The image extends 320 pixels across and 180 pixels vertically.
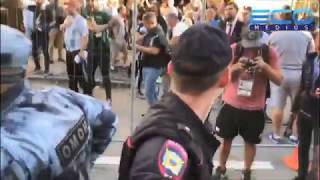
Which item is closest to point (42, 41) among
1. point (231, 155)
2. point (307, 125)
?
point (231, 155)

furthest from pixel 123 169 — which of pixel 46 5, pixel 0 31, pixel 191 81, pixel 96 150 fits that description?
pixel 46 5

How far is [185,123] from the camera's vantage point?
181 centimetres

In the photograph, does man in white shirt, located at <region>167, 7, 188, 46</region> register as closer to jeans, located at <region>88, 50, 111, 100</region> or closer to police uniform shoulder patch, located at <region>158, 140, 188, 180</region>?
jeans, located at <region>88, 50, 111, 100</region>

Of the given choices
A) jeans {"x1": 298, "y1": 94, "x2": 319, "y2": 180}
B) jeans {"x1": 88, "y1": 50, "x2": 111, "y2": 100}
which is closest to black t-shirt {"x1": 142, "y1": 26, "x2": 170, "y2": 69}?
jeans {"x1": 88, "y1": 50, "x2": 111, "y2": 100}

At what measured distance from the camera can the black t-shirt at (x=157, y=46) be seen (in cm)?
668

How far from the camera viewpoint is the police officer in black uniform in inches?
65.5

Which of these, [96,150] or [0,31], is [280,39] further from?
[0,31]

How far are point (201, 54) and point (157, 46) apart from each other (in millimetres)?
4846

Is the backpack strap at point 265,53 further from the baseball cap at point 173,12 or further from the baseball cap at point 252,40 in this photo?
the baseball cap at point 173,12

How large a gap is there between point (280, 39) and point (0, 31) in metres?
5.04

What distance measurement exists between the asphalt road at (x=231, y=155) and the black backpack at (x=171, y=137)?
292 cm

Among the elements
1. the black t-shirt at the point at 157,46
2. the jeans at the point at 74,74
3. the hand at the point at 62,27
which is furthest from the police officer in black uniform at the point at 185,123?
the hand at the point at 62,27

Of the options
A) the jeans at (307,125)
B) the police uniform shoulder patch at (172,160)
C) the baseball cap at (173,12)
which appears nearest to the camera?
the police uniform shoulder patch at (172,160)

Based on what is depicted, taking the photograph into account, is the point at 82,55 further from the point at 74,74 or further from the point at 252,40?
the point at 252,40
